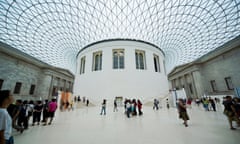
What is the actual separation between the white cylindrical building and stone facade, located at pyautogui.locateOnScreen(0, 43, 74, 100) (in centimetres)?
1338

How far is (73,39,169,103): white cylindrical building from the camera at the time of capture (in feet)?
85.9

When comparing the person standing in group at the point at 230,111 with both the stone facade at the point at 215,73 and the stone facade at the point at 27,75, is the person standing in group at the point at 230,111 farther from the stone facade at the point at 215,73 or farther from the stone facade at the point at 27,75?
the stone facade at the point at 27,75

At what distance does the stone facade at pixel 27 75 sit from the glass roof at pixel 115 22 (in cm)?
288

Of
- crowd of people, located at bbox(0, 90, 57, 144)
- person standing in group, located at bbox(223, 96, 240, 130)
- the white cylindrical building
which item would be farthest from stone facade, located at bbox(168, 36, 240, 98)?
crowd of people, located at bbox(0, 90, 57, 144)

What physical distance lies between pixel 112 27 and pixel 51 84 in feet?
97.5

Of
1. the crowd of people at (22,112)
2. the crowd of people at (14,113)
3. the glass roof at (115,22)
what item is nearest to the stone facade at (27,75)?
the glass roof at (115,22)

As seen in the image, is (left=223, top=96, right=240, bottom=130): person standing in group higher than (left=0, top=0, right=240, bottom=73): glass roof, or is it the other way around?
(left=0, top=0, right=240, bottom=73): glass roof

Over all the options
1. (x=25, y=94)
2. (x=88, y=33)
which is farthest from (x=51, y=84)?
(x=88, y=33)

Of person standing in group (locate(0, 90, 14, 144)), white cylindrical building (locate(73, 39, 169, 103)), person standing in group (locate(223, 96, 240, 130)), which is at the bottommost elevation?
person standing in group (locate(223, 96, 240, 130))

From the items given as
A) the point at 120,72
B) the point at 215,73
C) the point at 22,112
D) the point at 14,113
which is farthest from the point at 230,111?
the point at 215,73

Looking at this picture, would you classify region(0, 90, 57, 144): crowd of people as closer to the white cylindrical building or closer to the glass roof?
the white cylindrical building

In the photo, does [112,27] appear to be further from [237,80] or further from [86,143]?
[237,80]

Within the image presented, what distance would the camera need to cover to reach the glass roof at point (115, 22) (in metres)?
20.6

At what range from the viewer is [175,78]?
45719 mm
